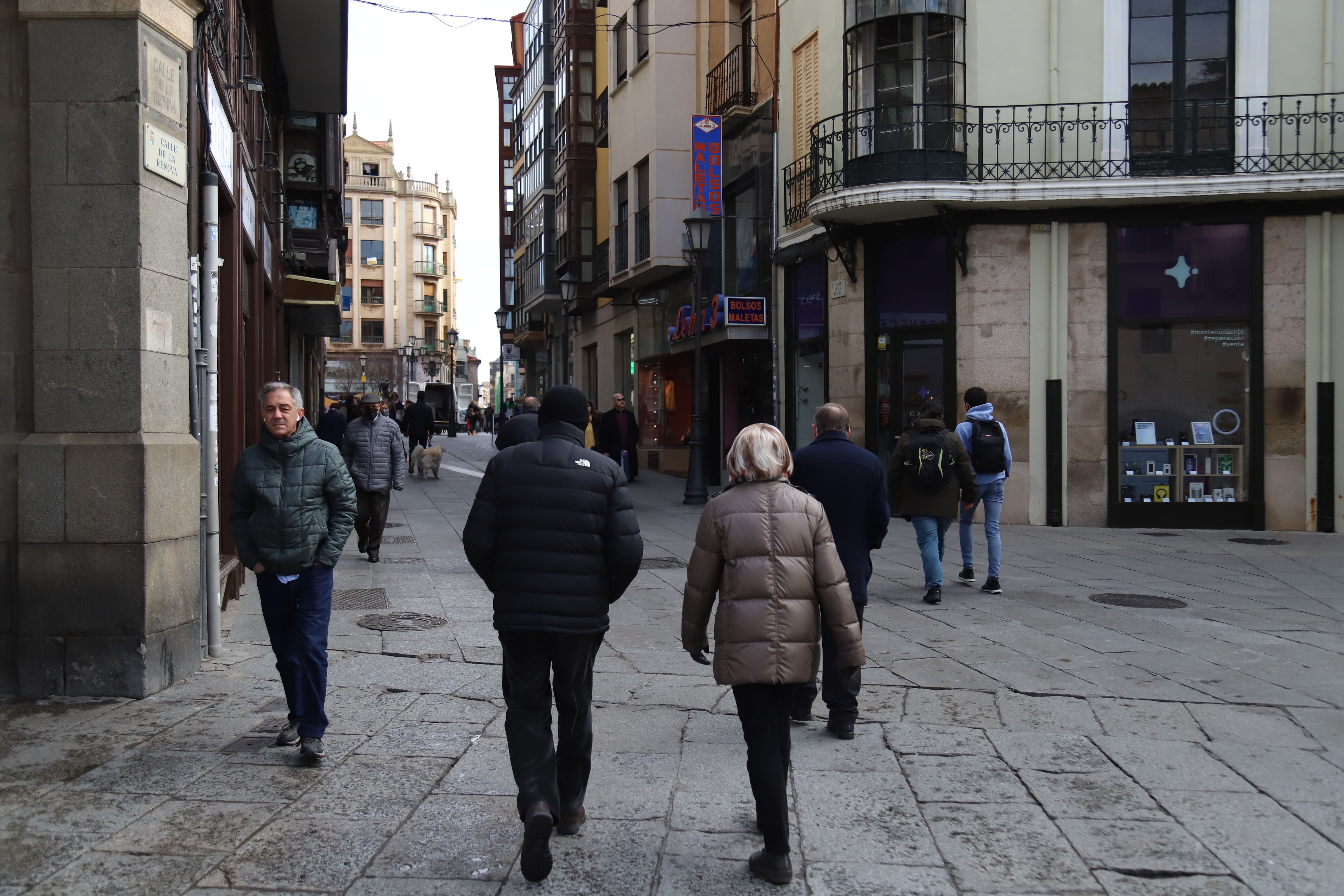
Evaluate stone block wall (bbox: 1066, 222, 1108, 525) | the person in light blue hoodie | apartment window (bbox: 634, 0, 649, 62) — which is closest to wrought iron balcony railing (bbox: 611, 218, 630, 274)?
apartment window (bbox: 634, 0, 649, 62)

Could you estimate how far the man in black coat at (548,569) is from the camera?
162 inches

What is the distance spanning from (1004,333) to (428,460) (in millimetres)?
12958

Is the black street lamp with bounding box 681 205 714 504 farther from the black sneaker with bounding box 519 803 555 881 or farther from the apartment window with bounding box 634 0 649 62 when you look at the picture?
the black sneaker with bounding box 519 803 555 881

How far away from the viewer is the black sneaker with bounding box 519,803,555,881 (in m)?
3.81

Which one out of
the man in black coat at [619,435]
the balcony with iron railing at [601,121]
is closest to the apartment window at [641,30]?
the balcony with iron railing at [601,121]

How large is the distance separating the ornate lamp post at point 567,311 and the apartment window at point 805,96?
8963 millimetres

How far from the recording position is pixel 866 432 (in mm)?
16703

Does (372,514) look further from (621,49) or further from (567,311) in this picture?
(621,49)

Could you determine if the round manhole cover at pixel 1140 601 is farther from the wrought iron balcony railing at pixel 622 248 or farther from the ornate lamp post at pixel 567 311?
the wrought iron balcony railing at pixel 622 248

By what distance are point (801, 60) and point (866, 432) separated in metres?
6.36

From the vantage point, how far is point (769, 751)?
157 inches

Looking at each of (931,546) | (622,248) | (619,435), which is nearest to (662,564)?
(931,546)

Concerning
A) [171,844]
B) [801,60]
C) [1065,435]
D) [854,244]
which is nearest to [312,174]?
[801,60]

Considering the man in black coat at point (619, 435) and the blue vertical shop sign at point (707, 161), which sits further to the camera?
the blue vertical shop sign at point (707, 161)
